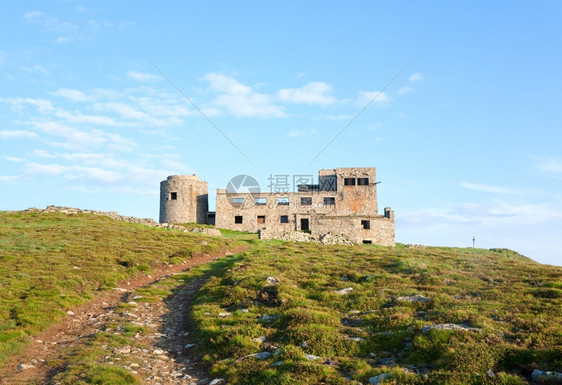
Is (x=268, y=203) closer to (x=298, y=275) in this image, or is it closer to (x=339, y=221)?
(x=339, y=221)

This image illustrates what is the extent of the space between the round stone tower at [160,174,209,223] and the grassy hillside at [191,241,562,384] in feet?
156

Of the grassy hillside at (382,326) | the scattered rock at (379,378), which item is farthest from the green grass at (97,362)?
the scattered rock at (379,378)

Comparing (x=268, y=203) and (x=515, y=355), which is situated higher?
(x=268, y=203)

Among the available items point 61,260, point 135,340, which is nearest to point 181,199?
point 61,260

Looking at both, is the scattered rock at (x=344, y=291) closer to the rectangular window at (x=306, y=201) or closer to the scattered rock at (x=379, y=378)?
the scattered rock at (x=379, y=378)

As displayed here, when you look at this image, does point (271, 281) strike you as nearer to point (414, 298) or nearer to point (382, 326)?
point (414, 298)

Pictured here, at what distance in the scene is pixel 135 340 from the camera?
1623cm

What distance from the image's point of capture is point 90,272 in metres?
27.3

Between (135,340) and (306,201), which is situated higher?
(306,201)

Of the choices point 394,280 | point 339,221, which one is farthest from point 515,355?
point 339,221

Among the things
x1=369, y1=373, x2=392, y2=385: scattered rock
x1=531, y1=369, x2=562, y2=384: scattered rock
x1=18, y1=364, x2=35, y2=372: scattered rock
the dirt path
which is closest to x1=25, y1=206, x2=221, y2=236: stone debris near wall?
the dirt path

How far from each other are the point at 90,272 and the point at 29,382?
609 inches

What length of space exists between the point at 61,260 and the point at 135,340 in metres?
16.7

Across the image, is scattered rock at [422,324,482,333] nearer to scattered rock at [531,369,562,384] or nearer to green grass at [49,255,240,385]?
scattered rock at [531,369,562,384]
